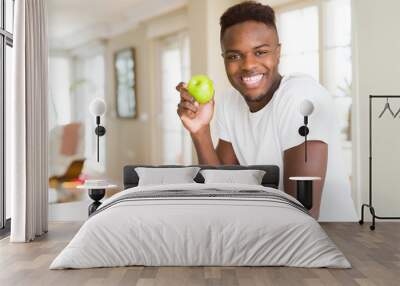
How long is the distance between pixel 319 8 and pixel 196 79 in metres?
1.53

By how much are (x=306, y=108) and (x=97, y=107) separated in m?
2.29

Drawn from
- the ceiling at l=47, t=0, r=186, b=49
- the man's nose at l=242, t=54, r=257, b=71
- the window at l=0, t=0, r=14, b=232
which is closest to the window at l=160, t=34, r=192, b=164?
the ceiling at l=47, t=0, r=186, b=49

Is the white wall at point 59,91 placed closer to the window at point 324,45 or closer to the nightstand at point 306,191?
the window at point 324,45

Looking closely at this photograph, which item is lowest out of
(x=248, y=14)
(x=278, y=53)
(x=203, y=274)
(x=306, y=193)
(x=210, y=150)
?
(x=203, y=274)

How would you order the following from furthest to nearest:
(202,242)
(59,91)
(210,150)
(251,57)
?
(59,91) < (210,150) < (251,57) < (202,242)

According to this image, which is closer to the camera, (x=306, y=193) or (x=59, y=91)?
(x=306, y=193)

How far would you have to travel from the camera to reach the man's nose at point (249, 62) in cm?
657

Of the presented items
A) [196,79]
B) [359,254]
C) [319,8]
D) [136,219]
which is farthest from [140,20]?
[359,254]

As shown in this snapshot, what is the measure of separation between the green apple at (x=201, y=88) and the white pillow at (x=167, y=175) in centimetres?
83

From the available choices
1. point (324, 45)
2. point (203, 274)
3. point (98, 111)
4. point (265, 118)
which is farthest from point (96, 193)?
point (324, 45)

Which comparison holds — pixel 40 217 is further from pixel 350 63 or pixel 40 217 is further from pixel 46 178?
pixel 350 63

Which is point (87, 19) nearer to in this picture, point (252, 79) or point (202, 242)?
point (252, 79)

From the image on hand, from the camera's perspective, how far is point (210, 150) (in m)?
6.79

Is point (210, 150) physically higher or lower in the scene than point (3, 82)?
lower
